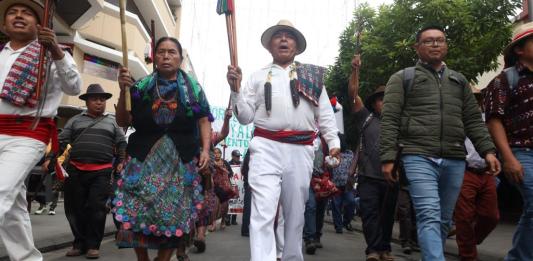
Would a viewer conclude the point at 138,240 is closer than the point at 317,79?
Yes

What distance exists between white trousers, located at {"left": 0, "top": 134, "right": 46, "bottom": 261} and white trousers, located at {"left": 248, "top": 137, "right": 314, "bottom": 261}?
1648 mm

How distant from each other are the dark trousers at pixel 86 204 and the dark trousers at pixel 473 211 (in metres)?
4.16

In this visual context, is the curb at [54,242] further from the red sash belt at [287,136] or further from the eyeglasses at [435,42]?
the eyeglasses at [435,42]

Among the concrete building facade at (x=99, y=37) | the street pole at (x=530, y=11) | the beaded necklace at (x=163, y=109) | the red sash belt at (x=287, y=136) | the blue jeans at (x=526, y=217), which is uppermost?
the concrete building facade at (x=99, y=37)

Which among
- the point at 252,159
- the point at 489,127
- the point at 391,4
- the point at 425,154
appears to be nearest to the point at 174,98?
the point at 252,159

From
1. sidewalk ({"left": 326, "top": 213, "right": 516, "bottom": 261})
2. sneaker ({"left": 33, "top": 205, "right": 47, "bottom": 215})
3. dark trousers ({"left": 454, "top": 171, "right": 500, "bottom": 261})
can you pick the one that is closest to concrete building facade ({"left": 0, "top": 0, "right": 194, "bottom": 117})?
sneaker ({"left": 33, "top": 205, "right": 47, "bottom": 215})

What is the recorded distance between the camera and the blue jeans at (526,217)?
4125 mm

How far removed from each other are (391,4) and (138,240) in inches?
574

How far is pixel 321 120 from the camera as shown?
4.59 metres

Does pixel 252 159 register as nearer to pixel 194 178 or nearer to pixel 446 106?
pixel 194 178

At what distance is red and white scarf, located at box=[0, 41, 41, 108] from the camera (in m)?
3.78

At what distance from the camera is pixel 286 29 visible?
15.1 feet

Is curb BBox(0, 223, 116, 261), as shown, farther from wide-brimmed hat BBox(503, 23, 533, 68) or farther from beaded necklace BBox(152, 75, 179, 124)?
wide-brimmed hat BBox(503, 23, 533, 68)

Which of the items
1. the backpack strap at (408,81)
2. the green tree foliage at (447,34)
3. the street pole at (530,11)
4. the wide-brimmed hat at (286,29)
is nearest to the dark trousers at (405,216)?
the street pole at (530,11)
